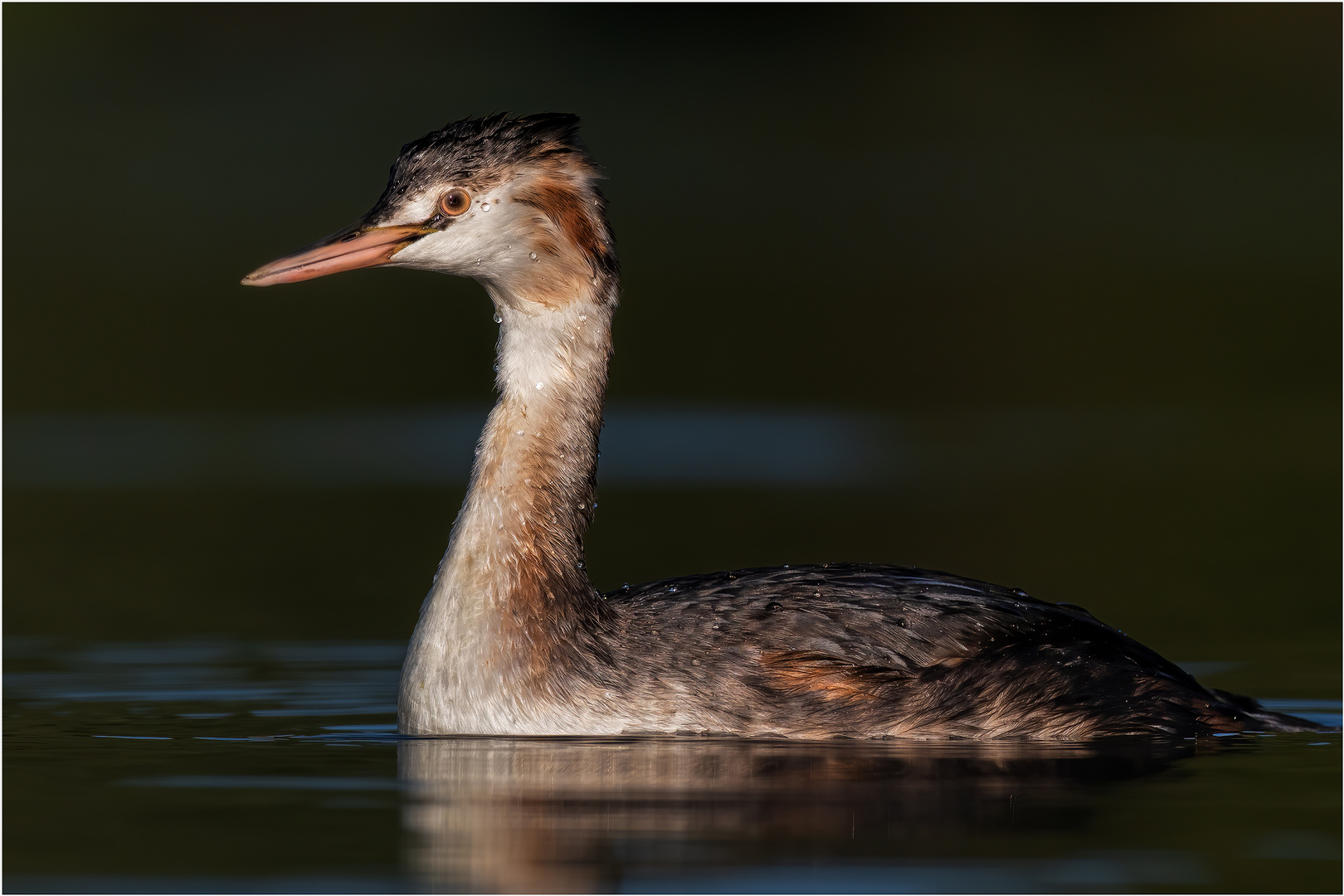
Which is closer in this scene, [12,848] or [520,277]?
[12,848]

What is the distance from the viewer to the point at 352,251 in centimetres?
1091

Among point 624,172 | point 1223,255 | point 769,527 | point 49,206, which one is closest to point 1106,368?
point 769,527

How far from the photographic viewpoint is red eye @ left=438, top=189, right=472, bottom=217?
11.0 meters

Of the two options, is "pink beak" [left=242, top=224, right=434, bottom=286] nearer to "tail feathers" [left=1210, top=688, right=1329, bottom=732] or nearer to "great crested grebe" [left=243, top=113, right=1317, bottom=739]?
"great crested grebe" [left=243, top=113, right=1317, bottom=739]

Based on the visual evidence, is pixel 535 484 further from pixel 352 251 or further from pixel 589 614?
pixel 352 251

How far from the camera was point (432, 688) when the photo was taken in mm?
10570

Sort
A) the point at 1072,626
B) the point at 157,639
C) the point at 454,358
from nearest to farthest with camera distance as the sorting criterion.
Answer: the point at 1072,626 → the point at 157,639 → the point at 454,358

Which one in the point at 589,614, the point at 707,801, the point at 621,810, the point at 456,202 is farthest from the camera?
the point at 456,202

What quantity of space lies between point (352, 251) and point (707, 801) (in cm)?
319

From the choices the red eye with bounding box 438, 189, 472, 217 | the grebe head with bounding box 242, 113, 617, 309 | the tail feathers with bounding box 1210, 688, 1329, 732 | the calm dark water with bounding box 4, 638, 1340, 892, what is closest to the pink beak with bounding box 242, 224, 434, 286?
the grebe head with bounding box 242, 113, 617, 309

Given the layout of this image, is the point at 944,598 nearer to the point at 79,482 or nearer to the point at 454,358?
the point at 79,482

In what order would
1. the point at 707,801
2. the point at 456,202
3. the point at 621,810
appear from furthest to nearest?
the point at 456,202, the point at 707,801, the point at 621,810

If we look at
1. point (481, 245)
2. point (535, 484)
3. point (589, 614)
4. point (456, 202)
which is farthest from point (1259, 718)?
point (456, 202)

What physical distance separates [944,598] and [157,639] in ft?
15.8
